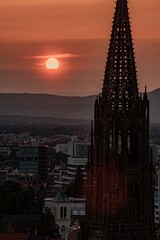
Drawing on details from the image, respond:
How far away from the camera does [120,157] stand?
1323 inches

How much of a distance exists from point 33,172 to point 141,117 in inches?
6112

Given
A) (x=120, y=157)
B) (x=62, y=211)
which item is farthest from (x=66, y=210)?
(x=120, y=157)

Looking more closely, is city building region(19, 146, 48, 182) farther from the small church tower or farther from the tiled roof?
the tiled roof

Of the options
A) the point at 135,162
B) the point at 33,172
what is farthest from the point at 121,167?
the point at 33,172

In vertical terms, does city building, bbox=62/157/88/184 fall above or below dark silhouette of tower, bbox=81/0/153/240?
above

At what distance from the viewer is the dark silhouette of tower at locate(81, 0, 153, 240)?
109 ft

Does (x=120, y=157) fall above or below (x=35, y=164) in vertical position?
below

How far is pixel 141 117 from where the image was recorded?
112ft

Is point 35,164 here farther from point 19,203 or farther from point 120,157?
point 120,157

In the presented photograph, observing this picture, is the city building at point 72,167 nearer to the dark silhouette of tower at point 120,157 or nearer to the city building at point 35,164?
the city building at point 35,164

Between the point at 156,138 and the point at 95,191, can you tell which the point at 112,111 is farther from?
the point at 156,138

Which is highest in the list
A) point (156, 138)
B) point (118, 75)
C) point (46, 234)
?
point (156, 138)

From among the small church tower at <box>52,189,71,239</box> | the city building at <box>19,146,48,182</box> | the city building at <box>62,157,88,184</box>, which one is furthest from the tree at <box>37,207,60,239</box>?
the city building at <box>19,146,48,182</box>

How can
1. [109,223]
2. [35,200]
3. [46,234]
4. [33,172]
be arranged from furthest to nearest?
[33,172] < [35,200] < [46,234] < [109,223]
